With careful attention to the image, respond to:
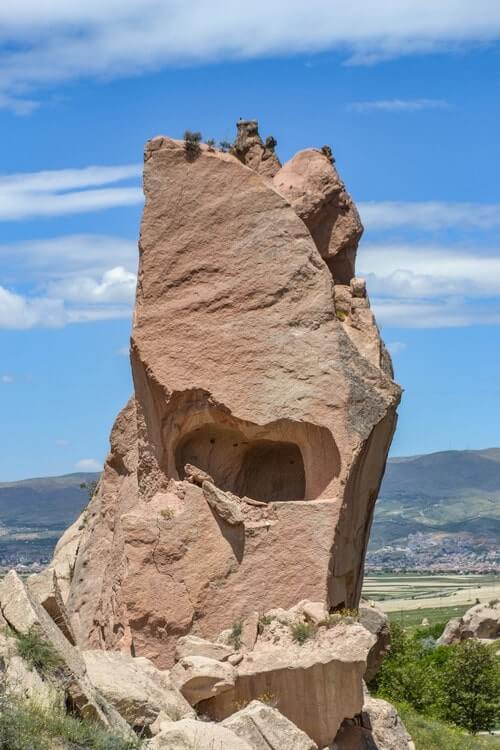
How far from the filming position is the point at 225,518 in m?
21.8

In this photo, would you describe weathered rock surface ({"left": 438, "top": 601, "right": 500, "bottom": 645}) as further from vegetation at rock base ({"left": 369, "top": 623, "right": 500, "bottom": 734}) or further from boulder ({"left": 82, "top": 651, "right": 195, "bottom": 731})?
boulder ({"left": 82, "top": 651, "right": 195, "bottom": 731})

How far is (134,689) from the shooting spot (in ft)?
57.5

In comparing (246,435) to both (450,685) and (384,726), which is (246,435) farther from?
(450,685)

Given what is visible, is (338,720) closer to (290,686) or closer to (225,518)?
(290,686)

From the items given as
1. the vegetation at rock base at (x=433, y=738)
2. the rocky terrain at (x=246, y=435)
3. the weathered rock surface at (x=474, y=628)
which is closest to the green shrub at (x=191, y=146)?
the rocky terrain at (x=246, y=435)

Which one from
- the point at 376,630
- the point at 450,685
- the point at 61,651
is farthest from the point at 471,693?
the point at 61,651

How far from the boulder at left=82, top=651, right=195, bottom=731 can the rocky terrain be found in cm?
155

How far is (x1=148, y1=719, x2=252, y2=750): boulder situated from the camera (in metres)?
15.0

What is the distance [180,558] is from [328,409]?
339 centimetres

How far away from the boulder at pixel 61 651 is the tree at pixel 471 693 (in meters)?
27.0

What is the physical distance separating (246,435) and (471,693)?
22843 millimetres

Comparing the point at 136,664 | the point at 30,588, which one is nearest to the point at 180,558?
the point at 136,664

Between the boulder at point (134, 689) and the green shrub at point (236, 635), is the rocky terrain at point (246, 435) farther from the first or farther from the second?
the boulder at point (134, 689)

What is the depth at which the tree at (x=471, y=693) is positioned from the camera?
42.1 meters
